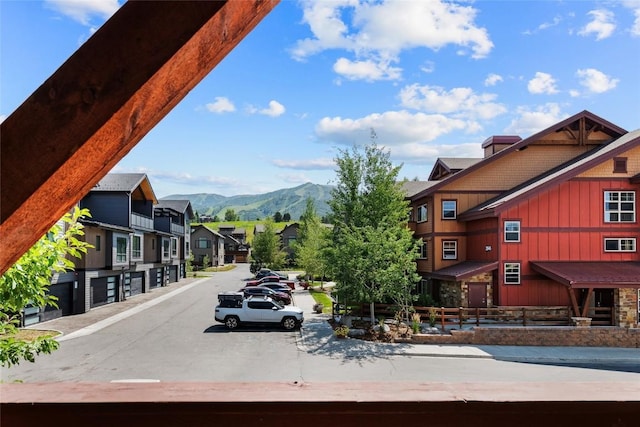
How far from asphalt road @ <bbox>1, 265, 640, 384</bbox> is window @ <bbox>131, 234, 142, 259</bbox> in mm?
14587

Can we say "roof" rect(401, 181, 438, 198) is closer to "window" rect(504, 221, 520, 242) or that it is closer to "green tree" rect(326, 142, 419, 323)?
"green tree" rect(326, 142, 419, 323)

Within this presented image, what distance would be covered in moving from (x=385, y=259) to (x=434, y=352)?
4.86 m

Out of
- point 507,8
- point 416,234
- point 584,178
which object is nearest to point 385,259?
point 416,234

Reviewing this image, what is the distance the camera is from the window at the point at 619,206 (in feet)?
77.4

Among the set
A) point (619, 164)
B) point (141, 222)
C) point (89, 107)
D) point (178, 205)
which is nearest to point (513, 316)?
point (619, 164)

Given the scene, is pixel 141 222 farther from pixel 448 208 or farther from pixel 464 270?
pixel 464 270

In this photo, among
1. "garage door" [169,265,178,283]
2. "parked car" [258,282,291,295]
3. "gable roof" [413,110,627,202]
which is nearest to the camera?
"gable roof" [413,110,627,202]

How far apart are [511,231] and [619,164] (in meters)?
6.90

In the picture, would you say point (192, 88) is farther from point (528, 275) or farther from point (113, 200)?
point (113, 200)

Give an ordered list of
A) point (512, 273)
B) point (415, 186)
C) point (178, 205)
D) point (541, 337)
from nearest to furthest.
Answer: point (541, 337) < point (512, 273) < point (415, 186) < point (178, 205)

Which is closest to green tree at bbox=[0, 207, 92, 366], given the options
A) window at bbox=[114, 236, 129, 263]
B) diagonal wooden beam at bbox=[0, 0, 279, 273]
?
diagonal wooden beam at bbox=[0, 0, 279, 273]

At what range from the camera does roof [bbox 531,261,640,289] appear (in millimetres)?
20578

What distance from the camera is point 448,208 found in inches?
1070

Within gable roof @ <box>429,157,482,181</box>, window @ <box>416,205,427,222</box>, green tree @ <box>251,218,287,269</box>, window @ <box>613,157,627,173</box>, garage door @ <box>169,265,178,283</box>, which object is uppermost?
gable roof @ <box>429,157,482,181</box>
